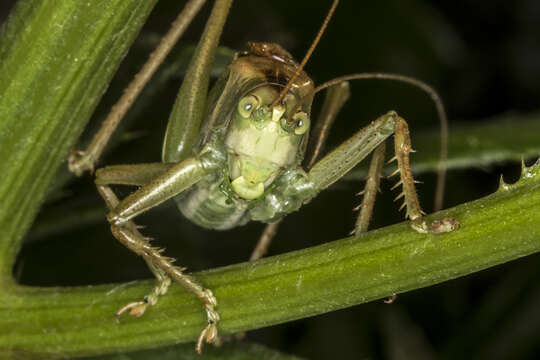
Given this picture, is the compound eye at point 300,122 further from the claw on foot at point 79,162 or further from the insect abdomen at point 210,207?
the claw on foot at point 79,162

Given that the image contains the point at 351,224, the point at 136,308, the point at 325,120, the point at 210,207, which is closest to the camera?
the point at 136,308

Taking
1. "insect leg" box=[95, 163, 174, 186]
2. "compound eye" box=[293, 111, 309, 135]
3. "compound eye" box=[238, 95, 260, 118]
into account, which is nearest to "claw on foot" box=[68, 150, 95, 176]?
"insect leg" box=[95, 163, 174, 186]

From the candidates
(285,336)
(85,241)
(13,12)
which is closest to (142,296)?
(13,12)

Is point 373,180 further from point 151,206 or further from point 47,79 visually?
point 47,79

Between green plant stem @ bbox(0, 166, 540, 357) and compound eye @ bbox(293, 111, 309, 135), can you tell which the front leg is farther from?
compound eye @ bbox(293, 111, 309, 135)

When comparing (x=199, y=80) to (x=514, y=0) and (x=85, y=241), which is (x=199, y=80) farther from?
(x=514, y=0)

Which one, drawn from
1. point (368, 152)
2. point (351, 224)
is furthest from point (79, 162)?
point (351, 224)

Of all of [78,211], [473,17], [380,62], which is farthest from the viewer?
[473,17]
